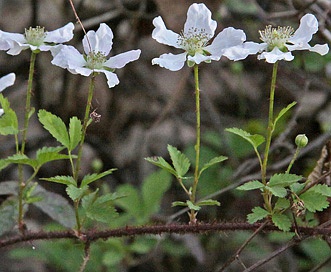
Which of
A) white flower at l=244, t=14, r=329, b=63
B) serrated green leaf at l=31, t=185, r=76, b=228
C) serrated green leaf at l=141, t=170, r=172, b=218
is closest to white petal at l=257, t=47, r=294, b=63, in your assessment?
white flower at l=244, t=14, r=329, b=63

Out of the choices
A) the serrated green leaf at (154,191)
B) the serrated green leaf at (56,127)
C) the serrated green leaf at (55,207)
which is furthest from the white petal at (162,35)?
the serrated green leaf at (154,191)

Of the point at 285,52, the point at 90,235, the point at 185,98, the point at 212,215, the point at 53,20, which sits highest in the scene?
the point at 285,52

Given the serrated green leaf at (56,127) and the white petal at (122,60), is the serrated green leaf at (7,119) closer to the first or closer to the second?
the serrated green leaf at (56,127)

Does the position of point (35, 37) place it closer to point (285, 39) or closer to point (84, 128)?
point (84, 128)

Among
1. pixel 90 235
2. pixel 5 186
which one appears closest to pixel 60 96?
pixel 5 186

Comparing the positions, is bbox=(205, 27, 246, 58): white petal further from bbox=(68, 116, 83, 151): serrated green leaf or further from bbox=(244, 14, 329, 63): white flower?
bbox=(68, 116, 83, 151): serrated green leaf

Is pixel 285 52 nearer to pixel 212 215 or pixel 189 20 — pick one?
pixel 189 20
